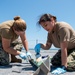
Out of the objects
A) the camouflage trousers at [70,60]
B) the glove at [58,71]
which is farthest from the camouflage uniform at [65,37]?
the glove at [58,71]

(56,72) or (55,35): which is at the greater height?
(55,35)

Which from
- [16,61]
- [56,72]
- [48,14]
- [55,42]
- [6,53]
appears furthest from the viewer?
[16,61]

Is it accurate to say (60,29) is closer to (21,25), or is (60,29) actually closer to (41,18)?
(41,18)

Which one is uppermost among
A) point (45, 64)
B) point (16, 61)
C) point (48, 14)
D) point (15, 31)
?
point (48, 14)

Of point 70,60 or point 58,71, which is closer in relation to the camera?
point 58,71

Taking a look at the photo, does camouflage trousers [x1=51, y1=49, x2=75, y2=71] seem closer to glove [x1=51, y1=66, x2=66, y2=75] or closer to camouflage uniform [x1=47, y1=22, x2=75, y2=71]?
camouflage uniform [x1=47, y1=22, x2=75, y2=71]

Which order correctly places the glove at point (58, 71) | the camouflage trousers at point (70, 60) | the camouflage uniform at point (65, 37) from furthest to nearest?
1. the camouflage trousers at point (70, 60)
2. the camouflage uniform at point (65, 37)
3. the glove at point (58, 71)

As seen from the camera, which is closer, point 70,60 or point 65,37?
point 65,37

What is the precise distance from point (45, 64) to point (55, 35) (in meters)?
1.34

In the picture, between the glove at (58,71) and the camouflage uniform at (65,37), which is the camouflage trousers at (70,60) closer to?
the camouflage uniform at (65,37)

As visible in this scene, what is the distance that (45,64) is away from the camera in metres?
2.22

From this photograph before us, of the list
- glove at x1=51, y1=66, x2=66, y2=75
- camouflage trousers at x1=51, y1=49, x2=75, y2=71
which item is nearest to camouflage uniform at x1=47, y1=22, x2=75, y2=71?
camouflage trousers at x1=51, y1=49, x2=75, y2=71

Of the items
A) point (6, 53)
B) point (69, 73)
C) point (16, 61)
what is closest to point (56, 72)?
point (69, 73)

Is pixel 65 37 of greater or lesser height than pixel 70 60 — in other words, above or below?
above
